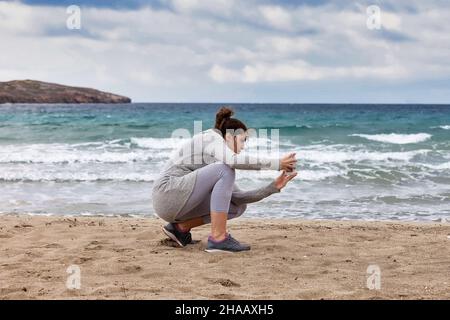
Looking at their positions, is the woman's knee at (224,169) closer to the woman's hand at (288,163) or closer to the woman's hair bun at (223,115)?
the woman's hair bun at (223,115)

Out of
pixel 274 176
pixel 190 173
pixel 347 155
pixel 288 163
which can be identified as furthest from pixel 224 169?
pixel 347 155

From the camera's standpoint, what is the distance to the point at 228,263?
16.3 ft

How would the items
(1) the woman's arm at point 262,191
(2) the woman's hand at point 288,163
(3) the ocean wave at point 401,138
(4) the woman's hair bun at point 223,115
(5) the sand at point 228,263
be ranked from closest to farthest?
(5) the sand at point 228,263
(2) the woman's hand at point 288,163
(1) the woman's arm at point 262,191
(4) the woman's hair bun at point 223,115
(3) the ocean wave at point 401,138

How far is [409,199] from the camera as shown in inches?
410

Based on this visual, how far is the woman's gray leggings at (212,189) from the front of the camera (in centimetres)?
507

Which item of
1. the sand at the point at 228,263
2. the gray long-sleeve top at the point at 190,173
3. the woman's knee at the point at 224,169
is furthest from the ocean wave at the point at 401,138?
the woman's knee at the point at 224,169

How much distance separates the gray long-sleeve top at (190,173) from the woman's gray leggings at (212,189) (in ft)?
0.18

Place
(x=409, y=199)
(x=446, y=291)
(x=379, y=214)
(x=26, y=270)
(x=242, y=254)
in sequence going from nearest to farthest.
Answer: (x=446, y=291), (x=26, y=270), (x=242, y=254), (x=379, y=214), (x=409, y=199)

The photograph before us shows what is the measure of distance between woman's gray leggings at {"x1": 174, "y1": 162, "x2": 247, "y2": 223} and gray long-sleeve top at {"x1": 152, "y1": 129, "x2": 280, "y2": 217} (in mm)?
54

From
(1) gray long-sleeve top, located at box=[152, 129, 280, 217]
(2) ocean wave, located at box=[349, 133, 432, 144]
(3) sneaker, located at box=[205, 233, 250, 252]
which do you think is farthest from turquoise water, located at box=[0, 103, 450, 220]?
(1) gray long-sleeve top, located at box=[152, 129, 280, 217]
